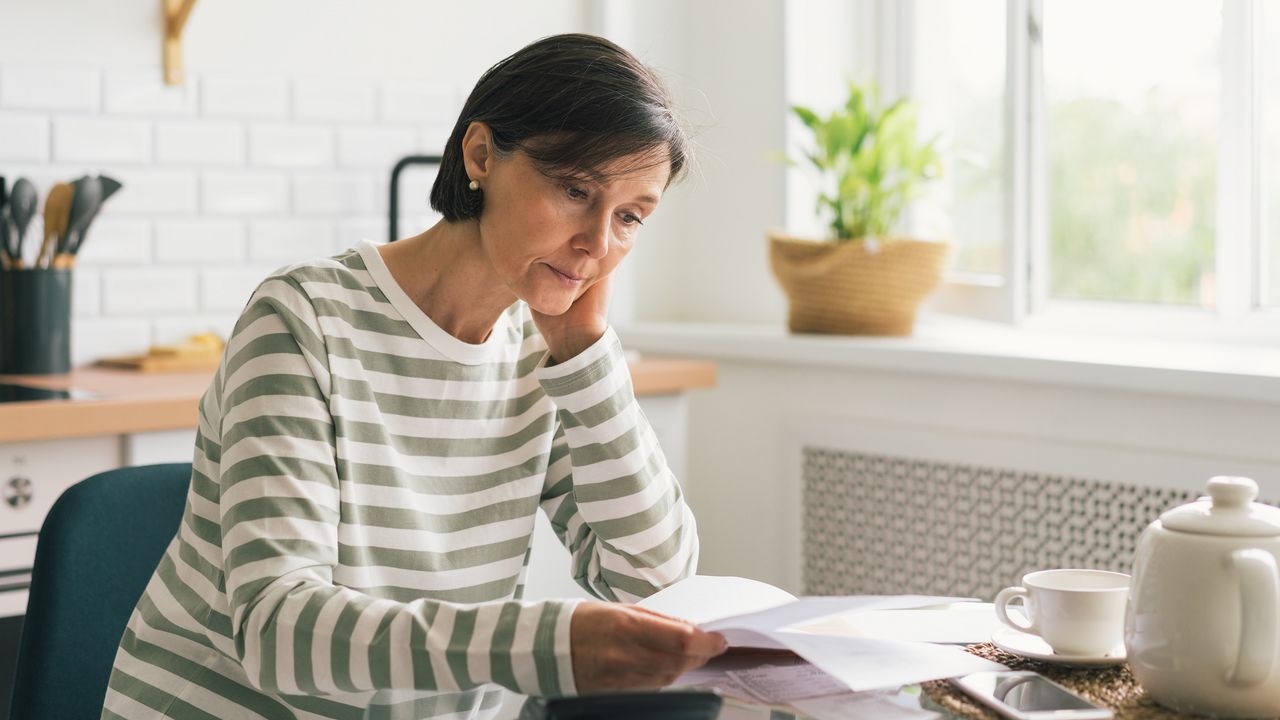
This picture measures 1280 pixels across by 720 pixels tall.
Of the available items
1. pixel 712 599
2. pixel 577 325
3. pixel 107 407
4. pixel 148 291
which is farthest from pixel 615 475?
pixel 148 291

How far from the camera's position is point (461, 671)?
3.02 feet

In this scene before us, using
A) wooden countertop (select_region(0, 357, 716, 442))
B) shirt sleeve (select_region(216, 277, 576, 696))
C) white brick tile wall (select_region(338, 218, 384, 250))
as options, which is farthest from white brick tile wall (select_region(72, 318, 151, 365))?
shirt sleeve (select_region(216, 277, 576, 696))

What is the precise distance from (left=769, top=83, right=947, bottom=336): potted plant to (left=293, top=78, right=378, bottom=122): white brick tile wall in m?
0.88

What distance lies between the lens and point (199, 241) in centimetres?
259

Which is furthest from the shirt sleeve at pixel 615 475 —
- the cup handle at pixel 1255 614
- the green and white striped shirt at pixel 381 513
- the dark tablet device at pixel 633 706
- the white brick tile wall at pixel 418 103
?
the white brick tile wall at pixel 418 103

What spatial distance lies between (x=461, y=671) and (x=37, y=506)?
1.20 meters

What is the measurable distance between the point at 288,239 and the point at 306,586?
5.88ft

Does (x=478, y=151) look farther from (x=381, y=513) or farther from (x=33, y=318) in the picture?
(x=33, y=318)

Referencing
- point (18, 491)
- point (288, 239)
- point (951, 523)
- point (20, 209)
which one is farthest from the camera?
point (288, 239)

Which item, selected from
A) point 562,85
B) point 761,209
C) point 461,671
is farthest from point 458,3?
point 461,671

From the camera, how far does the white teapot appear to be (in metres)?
0.86

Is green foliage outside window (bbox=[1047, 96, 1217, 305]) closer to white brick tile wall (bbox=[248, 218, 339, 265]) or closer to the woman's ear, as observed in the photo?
white brick tile wall (bbox=[248, 218, 339, 265])

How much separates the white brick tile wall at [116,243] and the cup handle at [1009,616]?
6.31 feet

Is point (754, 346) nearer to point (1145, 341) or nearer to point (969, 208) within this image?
point (969, 208)
